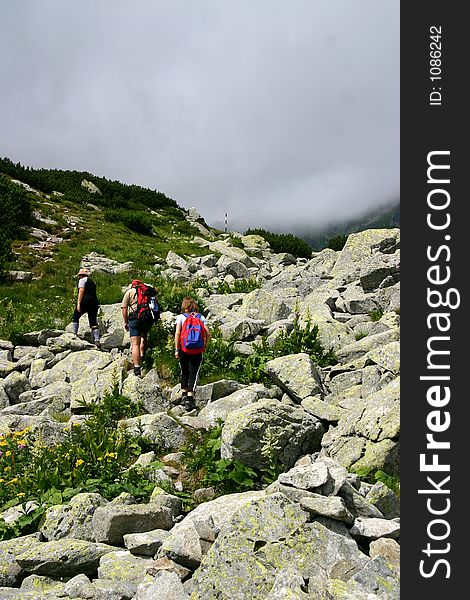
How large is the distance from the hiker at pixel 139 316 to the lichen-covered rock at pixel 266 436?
4.61 meters

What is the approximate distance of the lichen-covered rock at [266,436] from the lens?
6.67m

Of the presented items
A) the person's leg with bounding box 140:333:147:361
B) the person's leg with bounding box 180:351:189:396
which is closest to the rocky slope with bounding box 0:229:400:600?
the person's leg with bounding box 180:351:189:396

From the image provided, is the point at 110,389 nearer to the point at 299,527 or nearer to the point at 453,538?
the point at 299,527

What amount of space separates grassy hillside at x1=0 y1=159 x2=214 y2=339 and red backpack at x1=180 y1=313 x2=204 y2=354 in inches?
272

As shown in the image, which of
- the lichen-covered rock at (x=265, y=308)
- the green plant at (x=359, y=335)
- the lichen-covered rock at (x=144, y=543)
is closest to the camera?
the lichen-covered rock at (x=144, y=543)

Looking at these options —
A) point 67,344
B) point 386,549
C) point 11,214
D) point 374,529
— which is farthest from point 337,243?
point 386,549

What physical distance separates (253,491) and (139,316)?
6.46 meters

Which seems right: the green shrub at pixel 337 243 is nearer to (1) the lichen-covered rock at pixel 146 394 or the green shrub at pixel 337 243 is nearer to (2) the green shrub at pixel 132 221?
(2) the green shrub at pixel 132 221

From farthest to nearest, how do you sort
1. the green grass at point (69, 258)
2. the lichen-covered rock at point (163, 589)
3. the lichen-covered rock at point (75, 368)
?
1. the green grass at point (69, 258)
2. the lichen-covered rock at point (75, 368)
3. the lichen-covered rock at point (163, 589)

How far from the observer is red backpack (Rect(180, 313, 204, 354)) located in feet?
31.9

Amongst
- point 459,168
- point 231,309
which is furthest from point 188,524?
point 231,309

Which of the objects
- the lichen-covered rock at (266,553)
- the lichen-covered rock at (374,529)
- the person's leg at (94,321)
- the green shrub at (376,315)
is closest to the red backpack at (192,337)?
the green shrub at (376,315)

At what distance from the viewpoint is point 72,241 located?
26.4 m

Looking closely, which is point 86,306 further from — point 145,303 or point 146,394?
point 146,394
